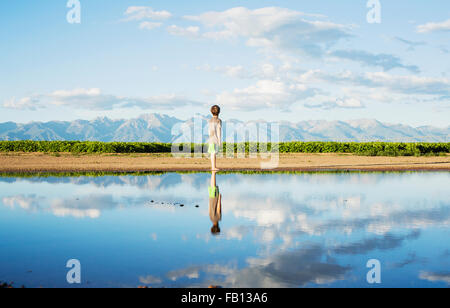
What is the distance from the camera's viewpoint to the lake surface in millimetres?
5445

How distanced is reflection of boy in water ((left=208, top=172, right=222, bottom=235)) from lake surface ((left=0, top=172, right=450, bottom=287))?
0.41 feet

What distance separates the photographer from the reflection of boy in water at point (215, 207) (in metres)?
8.33

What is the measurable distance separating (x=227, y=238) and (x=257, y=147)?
48320mm

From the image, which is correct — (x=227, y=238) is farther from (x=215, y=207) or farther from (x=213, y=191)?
(x=213, y=191)

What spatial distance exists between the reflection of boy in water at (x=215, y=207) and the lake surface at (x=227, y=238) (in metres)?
0.13

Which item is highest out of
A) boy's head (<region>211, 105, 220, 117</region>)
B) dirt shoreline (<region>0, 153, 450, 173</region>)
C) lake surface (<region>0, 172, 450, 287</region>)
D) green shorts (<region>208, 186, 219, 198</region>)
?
boy's head (<region>211, 105, 220, 117</region>)

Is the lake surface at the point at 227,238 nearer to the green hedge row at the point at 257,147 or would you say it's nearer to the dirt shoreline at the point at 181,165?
the dirt shoreline at the point at 181,165

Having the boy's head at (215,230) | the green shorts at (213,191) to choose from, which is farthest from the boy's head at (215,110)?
the boy's head at (215,230)

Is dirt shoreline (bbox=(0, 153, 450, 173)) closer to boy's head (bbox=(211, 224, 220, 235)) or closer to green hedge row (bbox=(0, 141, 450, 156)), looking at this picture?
boy's head (bbox=(211, 224, 220, 235))

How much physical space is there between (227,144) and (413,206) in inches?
1609

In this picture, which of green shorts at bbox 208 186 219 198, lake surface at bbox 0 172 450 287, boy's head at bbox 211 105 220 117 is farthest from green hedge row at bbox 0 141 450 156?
lake surface at bbox 0 172 450 287

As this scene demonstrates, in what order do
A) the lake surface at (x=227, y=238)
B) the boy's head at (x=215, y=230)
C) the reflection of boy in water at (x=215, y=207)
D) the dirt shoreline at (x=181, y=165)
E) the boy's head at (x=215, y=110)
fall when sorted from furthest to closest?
1. the dirt shoreline at (x=181, y=165)
2. the boy's head at (x=215, y=110)
3. the reflection of boy in water at (x=215, y=207)
4. the boy's head at (x=215, y=230)
5. the lake surface at (x=227, y=238)

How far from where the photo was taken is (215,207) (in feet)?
35.7
